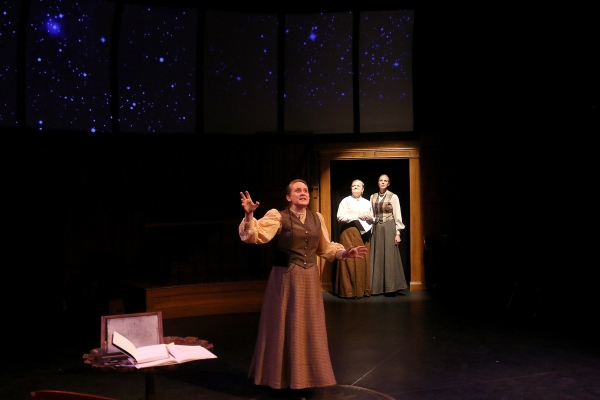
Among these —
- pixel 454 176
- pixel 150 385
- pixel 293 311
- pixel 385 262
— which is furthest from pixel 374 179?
pixel 150 385

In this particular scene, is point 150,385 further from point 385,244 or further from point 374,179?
point 374,179

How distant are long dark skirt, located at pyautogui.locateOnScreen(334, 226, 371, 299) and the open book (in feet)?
17.6

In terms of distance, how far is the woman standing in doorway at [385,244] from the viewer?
27.2 feet

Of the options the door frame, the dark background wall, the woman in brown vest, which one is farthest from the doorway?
the woman in brown vest

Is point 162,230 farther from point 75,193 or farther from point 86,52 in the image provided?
point 86,52

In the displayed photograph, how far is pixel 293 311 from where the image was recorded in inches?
167

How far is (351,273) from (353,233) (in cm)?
52

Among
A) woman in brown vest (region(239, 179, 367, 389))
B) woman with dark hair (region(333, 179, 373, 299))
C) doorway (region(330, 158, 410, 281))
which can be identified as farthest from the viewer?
doorway (region(330, 158, 410, 281))

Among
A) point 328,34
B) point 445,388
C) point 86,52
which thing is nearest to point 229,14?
point 328,34

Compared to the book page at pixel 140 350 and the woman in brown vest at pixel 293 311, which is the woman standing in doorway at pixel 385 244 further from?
the book page at pixel 140 350

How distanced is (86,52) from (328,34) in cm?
333

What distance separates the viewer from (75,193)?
7723mm

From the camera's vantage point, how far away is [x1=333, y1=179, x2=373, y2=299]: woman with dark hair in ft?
26.8

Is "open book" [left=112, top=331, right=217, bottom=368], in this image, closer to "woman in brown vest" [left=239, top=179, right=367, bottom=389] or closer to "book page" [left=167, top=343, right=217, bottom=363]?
"book page" [left=167, top=343, right=217, bottom=363]
